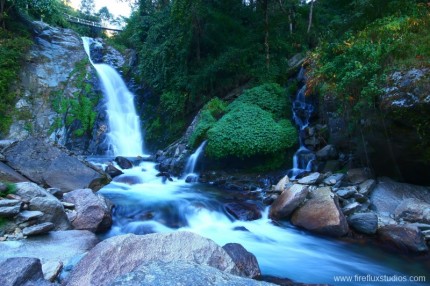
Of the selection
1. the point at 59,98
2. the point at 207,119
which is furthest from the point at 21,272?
the point at 59,98

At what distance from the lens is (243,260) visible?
4773mm

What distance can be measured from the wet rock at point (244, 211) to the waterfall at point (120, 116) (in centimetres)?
856

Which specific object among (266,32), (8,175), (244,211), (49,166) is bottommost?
(244,211)

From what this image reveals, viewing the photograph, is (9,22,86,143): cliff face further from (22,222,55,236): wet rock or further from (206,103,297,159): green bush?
(22,222,55,236): wet rock

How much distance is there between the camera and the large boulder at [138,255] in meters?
3.71

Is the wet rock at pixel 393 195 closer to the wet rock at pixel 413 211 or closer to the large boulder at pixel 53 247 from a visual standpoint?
the wet rock at pixel 413 211

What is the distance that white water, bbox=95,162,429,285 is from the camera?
5629mm

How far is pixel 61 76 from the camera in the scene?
17812 millimetres

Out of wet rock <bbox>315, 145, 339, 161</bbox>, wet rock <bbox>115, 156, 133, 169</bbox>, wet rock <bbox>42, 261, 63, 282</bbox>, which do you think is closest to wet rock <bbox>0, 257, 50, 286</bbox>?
wet rock <bbox>42, 261, 63, 282</bbox>

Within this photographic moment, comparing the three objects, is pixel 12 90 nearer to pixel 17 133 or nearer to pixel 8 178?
pixel 17 133

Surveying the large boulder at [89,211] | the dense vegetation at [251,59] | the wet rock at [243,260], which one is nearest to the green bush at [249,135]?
the dense vegetation at [251,59]

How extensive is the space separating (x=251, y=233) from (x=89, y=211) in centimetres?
354

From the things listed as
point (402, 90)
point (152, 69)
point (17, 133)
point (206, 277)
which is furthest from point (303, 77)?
point (17, 133)

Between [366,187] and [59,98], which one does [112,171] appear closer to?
[59,98]
